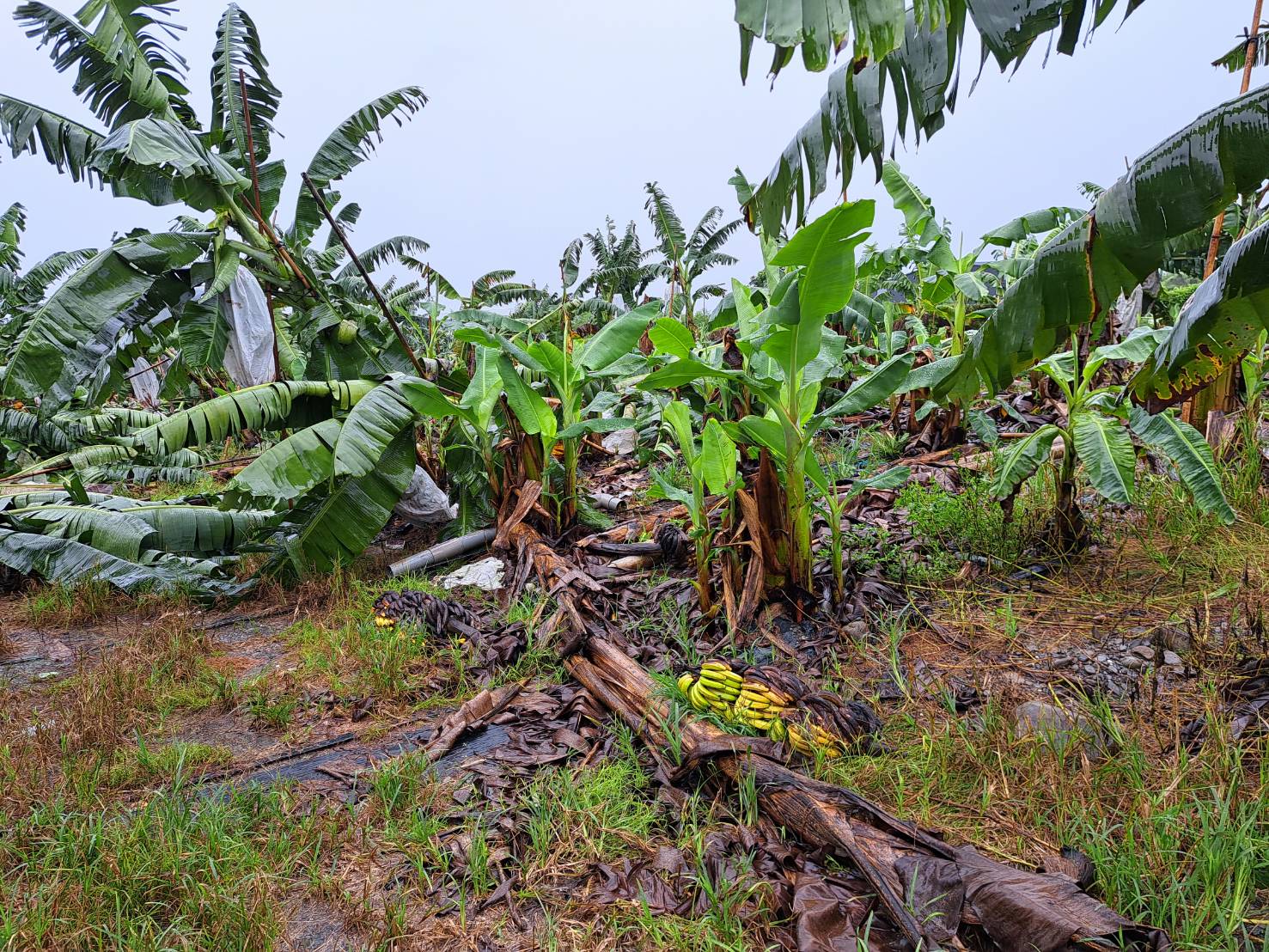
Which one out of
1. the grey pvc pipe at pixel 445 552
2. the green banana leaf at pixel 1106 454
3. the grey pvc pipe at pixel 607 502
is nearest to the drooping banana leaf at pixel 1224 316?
the green banana leaf at pixel 1106 454

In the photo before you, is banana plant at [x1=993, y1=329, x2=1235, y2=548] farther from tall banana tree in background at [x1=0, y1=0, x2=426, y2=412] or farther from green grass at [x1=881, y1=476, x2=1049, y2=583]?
tall banana tree in background at [x1=0, y1=0, x2=426, y2=412]

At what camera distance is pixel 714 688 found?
2760 millimetres

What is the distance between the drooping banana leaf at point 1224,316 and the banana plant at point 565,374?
3107mm

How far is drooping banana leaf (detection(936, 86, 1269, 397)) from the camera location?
2170 millimetres

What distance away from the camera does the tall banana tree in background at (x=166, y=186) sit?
5.31 meters

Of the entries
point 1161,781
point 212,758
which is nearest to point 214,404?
point 212,758

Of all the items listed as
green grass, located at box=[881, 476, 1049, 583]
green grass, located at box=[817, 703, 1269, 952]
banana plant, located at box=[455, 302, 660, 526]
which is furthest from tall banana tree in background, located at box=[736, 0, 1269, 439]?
banana plant, located at box=[455, 302, 660, 526]

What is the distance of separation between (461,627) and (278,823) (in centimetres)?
171

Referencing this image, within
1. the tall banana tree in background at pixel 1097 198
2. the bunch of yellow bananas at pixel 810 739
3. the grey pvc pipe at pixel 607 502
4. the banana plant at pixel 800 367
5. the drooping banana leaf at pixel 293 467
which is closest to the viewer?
the tall banana tree in background at pixel 1097 198

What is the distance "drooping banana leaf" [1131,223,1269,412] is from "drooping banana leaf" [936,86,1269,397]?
0.03 m

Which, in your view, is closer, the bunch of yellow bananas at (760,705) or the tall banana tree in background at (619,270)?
the bunch of yellow bananas at (760,705)

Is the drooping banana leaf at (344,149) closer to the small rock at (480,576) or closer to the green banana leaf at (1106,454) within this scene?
the small rock at (480,576)

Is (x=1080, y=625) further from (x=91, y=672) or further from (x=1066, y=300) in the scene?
(x=91, y=672)

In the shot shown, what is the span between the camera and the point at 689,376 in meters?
3.44
